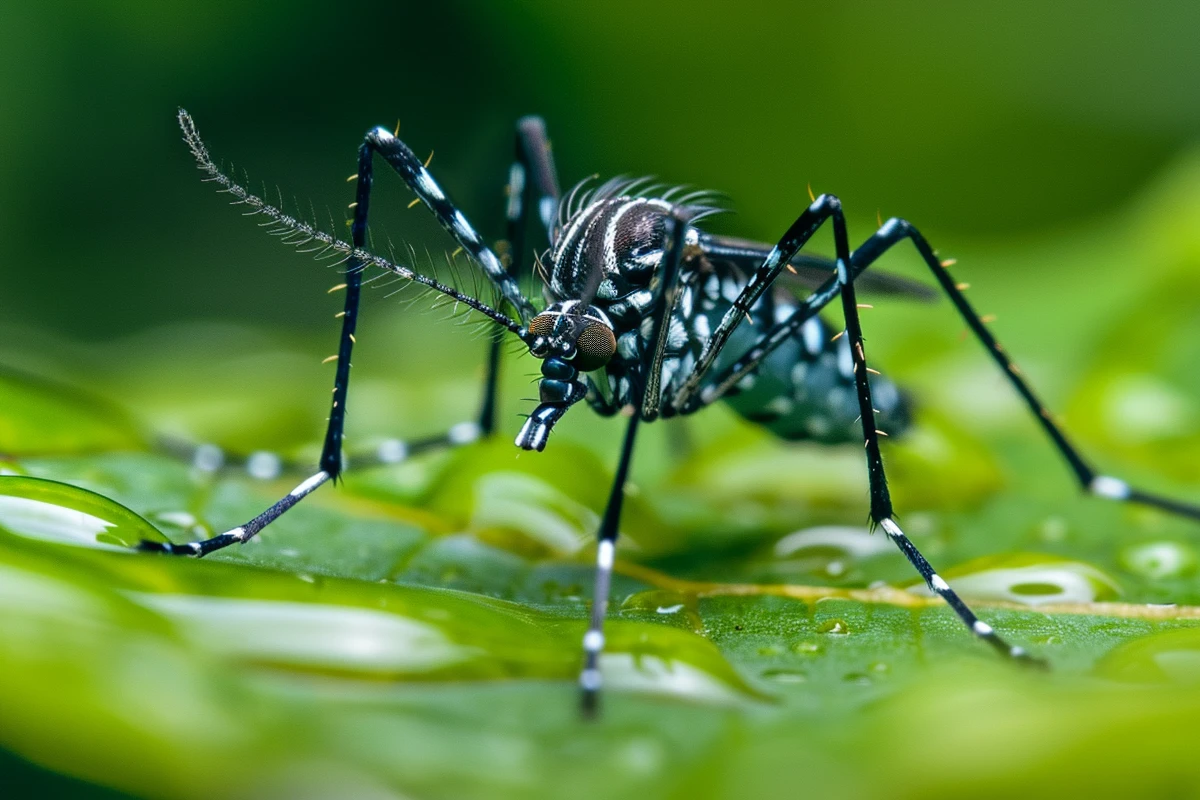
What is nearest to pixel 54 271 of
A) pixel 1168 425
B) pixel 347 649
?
Answer: pixel 347 649

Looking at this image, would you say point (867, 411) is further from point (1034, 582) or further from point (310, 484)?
point (310, 484)

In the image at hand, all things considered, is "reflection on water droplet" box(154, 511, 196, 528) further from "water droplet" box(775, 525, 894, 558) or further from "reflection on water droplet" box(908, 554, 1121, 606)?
"reflection on water droplet" box(908, 554, 1121, 606)

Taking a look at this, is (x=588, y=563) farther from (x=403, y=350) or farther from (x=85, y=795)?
(x=403, y=350)

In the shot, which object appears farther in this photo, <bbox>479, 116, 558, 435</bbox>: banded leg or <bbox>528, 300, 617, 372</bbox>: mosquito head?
<bbox>479, 116, 558, 435</bbox>: banded leg

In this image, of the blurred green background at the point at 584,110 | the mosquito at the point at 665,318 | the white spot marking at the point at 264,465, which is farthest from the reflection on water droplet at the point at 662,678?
the blurred green background at the point at 584,110

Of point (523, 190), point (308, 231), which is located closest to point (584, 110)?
point (523, 190)

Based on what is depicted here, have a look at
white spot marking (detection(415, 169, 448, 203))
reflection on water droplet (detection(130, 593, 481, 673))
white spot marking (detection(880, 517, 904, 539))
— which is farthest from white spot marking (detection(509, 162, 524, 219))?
reflection on water droplet (detection(130, 593, 481, 673))
